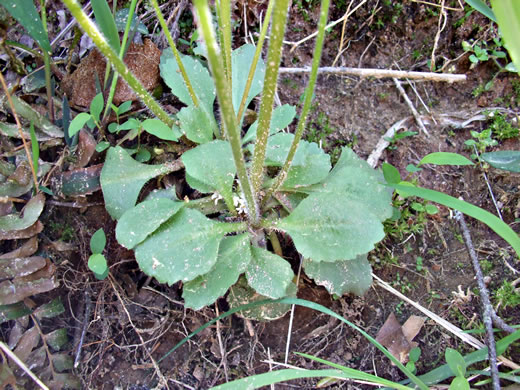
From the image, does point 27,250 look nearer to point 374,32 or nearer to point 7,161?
point 7,161

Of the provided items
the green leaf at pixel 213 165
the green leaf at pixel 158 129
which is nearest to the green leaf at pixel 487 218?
the green leaf at pixel 213 165

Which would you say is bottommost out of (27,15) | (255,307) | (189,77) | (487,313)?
(487,313)

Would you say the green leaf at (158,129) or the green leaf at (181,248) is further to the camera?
the green leaf at (158,129)

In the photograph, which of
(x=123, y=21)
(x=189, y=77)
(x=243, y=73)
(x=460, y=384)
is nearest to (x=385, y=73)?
(x=243, y=73)

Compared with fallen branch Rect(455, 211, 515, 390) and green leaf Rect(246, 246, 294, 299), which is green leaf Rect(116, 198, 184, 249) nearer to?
green leaf Rect(246, 246, 294, 299)

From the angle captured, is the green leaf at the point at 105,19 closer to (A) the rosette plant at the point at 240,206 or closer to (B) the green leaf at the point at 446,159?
(A) the rosette plant at the point at 240,206

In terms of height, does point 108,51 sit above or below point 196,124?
above

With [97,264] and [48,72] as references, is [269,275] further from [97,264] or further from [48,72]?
[48,72]

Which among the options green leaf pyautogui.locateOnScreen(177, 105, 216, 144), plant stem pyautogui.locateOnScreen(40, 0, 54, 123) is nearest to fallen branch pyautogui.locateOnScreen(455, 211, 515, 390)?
green leaf pyautogui.locateOnScreen(177, 105, 216, 144)
